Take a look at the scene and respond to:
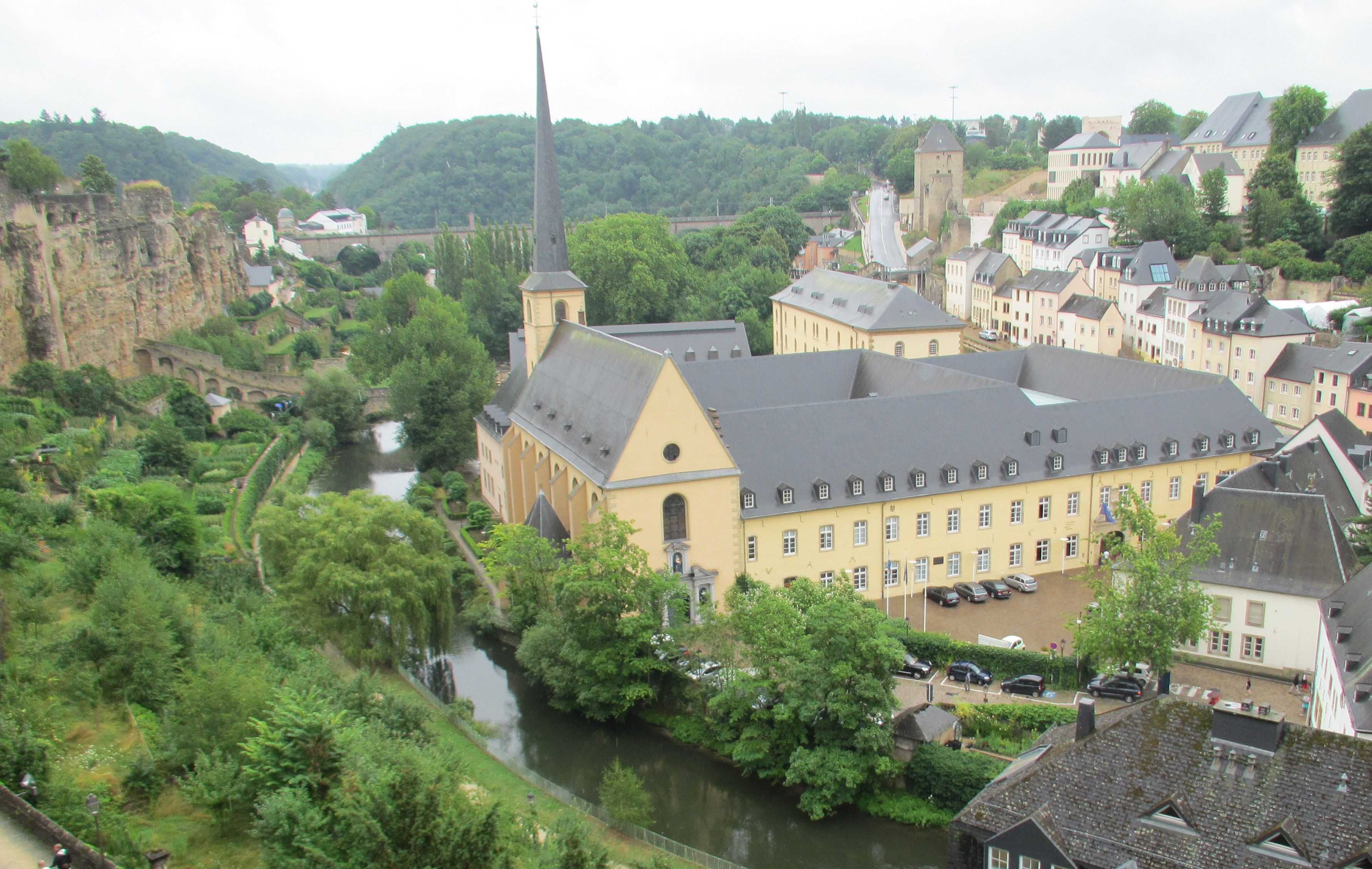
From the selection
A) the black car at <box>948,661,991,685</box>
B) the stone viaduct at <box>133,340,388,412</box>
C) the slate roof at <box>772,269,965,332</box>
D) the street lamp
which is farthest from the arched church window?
the stone viaduct at <box>133,340,388,412</box>

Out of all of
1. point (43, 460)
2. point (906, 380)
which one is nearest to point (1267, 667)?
point (906, 380)

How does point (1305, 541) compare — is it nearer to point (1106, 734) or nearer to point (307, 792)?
point (1106, 734)

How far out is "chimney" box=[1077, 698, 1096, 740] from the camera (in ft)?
72.4

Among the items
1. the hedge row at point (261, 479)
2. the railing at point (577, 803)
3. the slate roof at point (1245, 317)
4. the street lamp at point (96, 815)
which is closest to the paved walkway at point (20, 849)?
the street lamp at point (96, 815)

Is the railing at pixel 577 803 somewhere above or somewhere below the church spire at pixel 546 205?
below

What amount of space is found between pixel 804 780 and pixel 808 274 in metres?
54.0

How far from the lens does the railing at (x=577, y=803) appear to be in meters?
→ 26.6

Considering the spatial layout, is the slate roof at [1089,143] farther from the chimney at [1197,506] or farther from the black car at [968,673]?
the black car at [968,673]

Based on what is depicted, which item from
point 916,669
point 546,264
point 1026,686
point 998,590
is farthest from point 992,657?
point 546,264

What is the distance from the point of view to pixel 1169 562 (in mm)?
31484

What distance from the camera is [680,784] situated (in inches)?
1212

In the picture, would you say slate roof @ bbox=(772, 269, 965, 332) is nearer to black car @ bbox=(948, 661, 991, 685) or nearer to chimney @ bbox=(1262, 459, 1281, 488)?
chimney @ bbox=(1262, 459, 1281, 488)

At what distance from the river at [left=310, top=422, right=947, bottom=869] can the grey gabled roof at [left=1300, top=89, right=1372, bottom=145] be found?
243ft

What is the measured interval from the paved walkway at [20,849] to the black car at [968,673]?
2492cm
